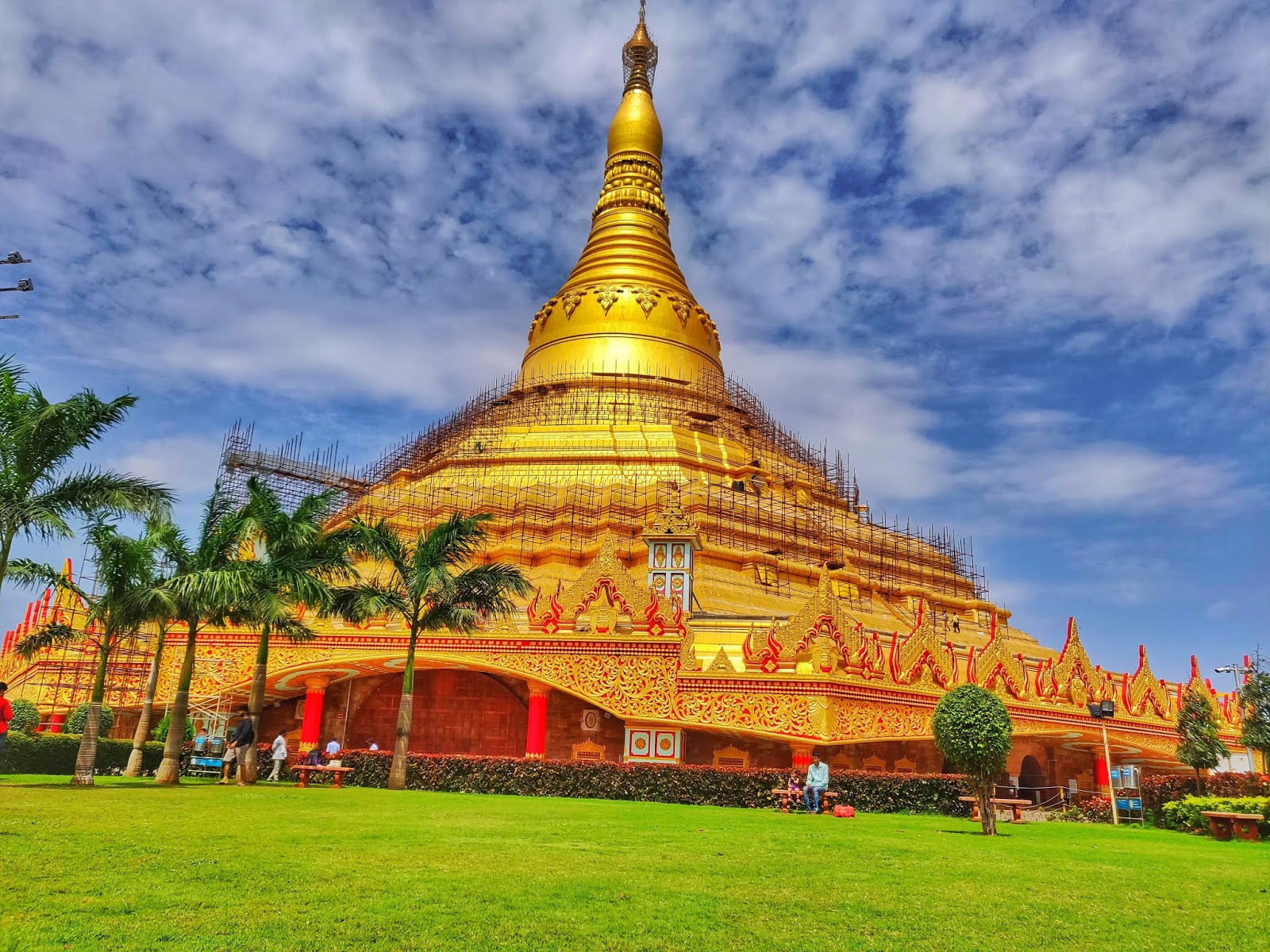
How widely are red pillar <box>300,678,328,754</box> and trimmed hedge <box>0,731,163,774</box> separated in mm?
3069

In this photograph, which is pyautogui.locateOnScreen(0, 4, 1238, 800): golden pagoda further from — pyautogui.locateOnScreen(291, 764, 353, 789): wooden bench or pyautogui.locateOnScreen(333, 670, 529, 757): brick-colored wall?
pyautogui.locateOnScreen(291, 764, 353, 789): wooden bench

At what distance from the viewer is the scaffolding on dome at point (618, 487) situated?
32.8 m

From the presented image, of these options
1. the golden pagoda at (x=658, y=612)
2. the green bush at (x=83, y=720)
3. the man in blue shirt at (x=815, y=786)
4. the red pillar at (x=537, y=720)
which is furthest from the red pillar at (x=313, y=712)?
the man in blue shirt at (x=815, y=786)

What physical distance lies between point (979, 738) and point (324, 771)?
12677mm

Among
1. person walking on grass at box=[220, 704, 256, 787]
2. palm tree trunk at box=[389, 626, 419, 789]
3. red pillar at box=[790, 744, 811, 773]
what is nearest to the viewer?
person walking on grass at box=[220, 704, 256, 787]

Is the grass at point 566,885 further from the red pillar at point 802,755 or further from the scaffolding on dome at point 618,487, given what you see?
the scaffolding on dome at point 618,487

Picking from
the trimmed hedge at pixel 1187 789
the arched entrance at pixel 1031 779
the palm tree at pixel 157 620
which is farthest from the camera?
the arched entrance at pixel 1031 779

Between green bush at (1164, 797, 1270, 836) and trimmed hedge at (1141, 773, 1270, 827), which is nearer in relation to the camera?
green bush at (1164, 797, 1270, 836)

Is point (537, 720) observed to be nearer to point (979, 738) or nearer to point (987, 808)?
point (979, 738)

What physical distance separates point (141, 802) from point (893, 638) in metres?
14.7

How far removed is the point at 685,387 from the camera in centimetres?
4197

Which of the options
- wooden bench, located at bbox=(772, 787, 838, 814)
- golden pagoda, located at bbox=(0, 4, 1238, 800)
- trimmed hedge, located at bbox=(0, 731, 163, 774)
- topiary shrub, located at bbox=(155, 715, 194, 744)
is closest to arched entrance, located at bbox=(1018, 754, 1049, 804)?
golden pagoda, located at bbox=(0, 4, 1238, 800)

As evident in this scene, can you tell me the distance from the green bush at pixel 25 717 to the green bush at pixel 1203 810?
2550cm

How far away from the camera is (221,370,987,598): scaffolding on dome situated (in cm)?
3278
